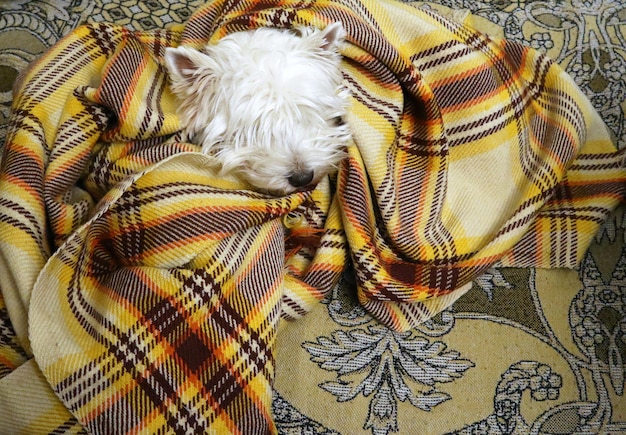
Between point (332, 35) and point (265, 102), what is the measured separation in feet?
0.59

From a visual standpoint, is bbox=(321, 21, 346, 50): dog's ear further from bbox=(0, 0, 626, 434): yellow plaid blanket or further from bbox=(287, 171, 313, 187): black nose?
bbox=(287, 171, 313, 187): black nose

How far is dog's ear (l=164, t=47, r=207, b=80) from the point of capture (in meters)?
0.94

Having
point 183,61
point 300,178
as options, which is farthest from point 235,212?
point 183,61

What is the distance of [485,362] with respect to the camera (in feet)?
3.46

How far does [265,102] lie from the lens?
3.12 ft

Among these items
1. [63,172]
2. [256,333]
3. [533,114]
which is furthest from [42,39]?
[533,114]

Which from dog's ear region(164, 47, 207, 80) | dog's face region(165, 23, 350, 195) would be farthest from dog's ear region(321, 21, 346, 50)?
dog's ear region(164, 47, 207, 80)

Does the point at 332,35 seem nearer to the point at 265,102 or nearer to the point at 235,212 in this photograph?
the point at 265,102

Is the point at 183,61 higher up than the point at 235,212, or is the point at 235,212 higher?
the point at 183,61

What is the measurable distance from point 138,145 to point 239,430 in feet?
1.71

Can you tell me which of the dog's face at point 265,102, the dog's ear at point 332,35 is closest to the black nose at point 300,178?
the dog's face at point 265,102

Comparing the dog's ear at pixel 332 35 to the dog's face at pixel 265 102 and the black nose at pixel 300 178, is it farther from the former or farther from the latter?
the black nose at pixel 300 178

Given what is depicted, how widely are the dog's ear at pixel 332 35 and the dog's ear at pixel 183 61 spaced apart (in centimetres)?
22

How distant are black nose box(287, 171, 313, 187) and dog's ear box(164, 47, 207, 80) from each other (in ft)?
0.83
